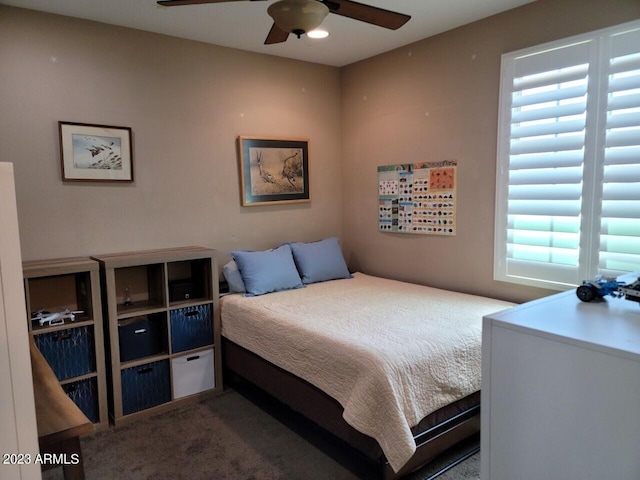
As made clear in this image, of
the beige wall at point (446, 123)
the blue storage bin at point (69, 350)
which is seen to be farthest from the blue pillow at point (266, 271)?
the blue storage bin at point (69, 350)

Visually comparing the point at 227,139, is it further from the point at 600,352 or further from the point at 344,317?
the point at 600,352

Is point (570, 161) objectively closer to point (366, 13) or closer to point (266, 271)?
point (366, 13)

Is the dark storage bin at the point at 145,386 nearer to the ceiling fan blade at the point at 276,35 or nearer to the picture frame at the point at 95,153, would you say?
the picture frame at the point at 95,153

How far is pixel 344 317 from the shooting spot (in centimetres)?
270

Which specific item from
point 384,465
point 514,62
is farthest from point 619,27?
point 384,465

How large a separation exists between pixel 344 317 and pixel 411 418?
81cm

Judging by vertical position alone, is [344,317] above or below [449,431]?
above

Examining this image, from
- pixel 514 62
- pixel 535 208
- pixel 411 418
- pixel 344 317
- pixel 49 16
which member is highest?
pixel 49 16

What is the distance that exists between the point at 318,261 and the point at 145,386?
159cm

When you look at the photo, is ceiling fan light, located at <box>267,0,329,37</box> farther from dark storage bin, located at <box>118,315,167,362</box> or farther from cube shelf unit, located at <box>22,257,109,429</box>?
dark storage bin, located at <box>118,315,167,362</box>

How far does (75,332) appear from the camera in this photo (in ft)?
8.69

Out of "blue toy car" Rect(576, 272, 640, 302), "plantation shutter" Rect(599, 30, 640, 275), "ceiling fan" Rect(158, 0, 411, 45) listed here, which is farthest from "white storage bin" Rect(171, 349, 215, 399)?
"plantation shutter" Rect(599, 30, 640, 275)

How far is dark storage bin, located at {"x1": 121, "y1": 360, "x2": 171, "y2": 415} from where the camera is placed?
285 centimetres

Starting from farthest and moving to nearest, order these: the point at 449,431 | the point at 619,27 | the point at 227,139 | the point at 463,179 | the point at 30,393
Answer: the point at 227,139 → the point at 463,179 → the point at 619,27 → the point at 449,431 → the point at 30,393
